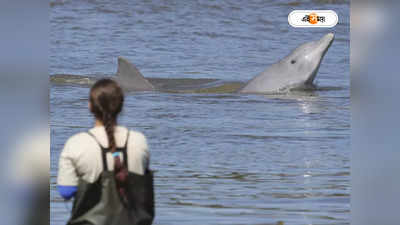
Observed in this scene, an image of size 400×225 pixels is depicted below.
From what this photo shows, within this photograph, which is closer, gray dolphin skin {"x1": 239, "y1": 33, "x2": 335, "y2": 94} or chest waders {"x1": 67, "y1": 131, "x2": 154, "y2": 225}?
chest waders {"x1": 67, "y1": 131, "x2": 154, "y2": 225}

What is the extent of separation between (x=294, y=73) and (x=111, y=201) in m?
9.10

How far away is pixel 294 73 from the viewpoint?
14.6m

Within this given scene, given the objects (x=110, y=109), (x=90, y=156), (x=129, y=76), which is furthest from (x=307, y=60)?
(x=90, y=156)

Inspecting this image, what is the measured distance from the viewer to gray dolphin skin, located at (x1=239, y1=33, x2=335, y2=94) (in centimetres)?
1443

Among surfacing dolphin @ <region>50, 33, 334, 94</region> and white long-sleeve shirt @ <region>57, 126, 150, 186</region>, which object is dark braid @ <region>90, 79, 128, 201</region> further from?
surfacing dolphin @ <region>50, 33, 334, 94</region>

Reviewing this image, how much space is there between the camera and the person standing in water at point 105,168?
5.66 meters

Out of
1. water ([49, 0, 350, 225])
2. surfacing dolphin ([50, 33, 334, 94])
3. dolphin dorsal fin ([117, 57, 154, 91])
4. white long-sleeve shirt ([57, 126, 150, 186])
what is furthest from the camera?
surfacing dolphin ([50, 33, 334, 94])

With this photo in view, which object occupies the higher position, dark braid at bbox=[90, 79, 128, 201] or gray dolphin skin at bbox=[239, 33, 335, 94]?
gray dolphin skin at bbox=[239, 33, 335, 94]

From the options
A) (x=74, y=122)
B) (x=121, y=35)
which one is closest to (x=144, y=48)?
(x=121, y=35)

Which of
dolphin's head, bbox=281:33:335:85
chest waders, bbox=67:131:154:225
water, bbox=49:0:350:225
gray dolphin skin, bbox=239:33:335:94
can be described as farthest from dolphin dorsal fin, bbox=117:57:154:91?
chest waders, bbox=67:131:154:225

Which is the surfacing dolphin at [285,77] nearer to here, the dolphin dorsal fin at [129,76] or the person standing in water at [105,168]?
the dolphin dorsal fin at [129,76]

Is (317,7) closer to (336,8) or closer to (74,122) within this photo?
(336,8)

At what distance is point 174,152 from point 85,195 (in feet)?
15.8

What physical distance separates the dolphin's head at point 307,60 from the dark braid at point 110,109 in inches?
350
